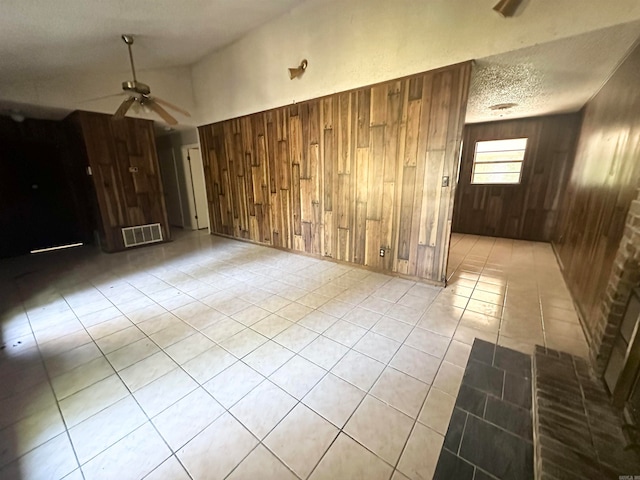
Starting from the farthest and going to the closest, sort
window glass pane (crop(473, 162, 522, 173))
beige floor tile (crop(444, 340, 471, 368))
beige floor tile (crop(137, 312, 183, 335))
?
window glass pane (crop(473, 162, 522, 173)) → beige floor tile (crop(137, 312, 183, 335)) → beige floor tile (crop(444, 340, 471, 368))

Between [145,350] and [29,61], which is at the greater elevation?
[29,61]

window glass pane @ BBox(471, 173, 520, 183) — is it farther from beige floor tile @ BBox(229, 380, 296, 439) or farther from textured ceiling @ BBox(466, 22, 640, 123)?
beige floor tile @ BBox(229, 380, 296, 439)

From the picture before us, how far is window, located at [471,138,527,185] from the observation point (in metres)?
5.14

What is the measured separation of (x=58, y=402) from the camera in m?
1.56

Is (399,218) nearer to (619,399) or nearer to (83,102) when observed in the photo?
(619,399)

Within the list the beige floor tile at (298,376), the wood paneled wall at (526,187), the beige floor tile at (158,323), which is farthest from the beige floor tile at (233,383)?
the wood paneled wall at (526,187)

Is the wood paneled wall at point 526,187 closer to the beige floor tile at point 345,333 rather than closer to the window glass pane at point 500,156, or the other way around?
the window glass pane at point 500,156

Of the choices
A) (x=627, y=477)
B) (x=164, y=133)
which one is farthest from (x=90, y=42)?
(x=627, y=477)

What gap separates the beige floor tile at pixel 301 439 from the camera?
1.20m

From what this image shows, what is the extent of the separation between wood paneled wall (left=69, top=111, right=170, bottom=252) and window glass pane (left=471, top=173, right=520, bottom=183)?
6.92 meters

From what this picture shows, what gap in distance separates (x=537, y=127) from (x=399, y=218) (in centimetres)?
401

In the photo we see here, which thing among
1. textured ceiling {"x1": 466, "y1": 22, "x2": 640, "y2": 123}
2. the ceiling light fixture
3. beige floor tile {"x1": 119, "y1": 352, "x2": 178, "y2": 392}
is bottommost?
beige floor tile {"x1": 119, "y1": 352, "x2": 178, "y2": 392}

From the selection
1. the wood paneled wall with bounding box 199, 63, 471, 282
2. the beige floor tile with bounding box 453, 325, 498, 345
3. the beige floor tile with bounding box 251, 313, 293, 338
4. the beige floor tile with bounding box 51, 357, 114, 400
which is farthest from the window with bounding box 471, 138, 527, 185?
the beige floor tile with bounding box 51, 357, 114, 400

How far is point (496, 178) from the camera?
5.43m
